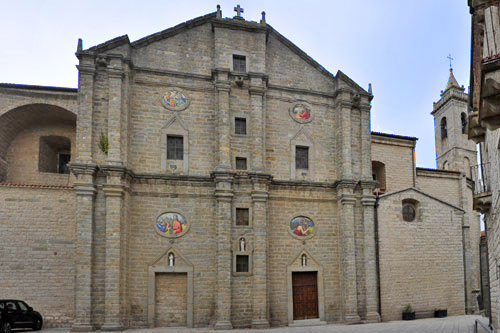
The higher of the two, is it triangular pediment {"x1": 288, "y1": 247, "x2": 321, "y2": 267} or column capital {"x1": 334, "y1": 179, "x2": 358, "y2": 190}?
column capital {"x1": 334, "y1": 179, "x2": 358, "y2": 190}

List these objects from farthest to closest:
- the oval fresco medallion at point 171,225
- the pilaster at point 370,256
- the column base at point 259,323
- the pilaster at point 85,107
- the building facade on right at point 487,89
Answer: the pilaster at point 370,256 < the oval fresco medallion at point 171,225 < the column base at point 259,323 < the pilaster at point 85,107 < the building facade on right at point 487,89

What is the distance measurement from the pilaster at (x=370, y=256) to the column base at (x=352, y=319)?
60 cm

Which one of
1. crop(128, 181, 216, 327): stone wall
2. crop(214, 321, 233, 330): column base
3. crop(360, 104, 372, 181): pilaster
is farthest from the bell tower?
crop(214, 321, 233, 330): column base

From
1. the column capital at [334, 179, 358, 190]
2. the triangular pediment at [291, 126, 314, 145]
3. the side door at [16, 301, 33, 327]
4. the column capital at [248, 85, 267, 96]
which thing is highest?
the column capital at [248, 85, 267, 96]

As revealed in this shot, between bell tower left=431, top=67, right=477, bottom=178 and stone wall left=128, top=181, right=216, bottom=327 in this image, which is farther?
bell tower left=431, top=67, right=477, bottom=178

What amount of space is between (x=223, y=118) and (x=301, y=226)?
5976 millimetres

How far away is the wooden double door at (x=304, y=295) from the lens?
19656mm

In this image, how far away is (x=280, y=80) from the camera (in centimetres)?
2138

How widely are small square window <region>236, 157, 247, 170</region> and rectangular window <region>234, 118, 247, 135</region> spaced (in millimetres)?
1193

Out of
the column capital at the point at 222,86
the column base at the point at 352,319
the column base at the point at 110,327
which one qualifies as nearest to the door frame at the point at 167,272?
the column base at the point at 110,327

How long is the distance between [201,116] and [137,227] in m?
5.55

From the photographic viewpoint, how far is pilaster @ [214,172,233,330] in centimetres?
1792

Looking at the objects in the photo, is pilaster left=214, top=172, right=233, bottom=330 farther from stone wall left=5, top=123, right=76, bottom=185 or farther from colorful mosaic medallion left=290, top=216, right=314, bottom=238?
stone wall left=5, top=123, right=76, bottom=185

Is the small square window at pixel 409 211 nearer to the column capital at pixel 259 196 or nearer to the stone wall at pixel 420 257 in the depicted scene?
the stone wall at pixel 420 257
